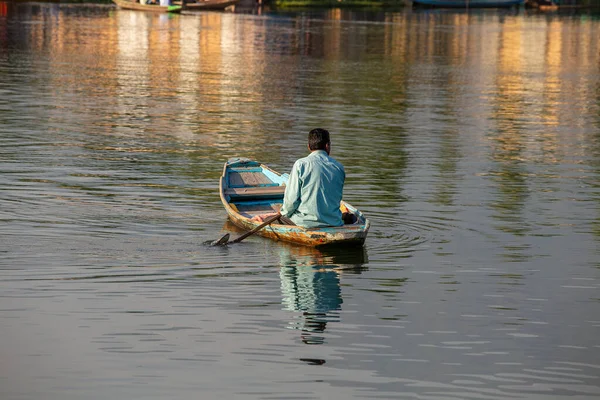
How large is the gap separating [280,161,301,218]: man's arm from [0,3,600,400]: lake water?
42 cm

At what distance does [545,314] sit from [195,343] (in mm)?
3194

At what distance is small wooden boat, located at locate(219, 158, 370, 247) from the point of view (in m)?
12.1

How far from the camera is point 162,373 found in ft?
27.7

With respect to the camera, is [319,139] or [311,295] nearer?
[311,295]

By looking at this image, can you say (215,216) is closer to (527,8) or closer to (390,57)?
(390,57)

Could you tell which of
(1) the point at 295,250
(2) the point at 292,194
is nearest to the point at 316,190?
(2) the point at 292,194

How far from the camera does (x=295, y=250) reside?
12.5 metres

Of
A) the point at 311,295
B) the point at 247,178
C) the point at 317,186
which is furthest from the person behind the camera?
the point at 247,178

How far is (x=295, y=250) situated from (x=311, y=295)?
1.75m

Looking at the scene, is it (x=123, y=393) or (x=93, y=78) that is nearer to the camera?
(x=123, y=393)

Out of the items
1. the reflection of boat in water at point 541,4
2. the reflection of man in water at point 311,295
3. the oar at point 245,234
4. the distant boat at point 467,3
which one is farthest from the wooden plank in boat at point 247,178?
the reflection of boat in water at point 541,4

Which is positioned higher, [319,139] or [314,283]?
[319,139]

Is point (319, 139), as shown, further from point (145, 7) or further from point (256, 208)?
point (145, 7)

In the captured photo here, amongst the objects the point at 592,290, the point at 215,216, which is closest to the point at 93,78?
the point at 215,216
